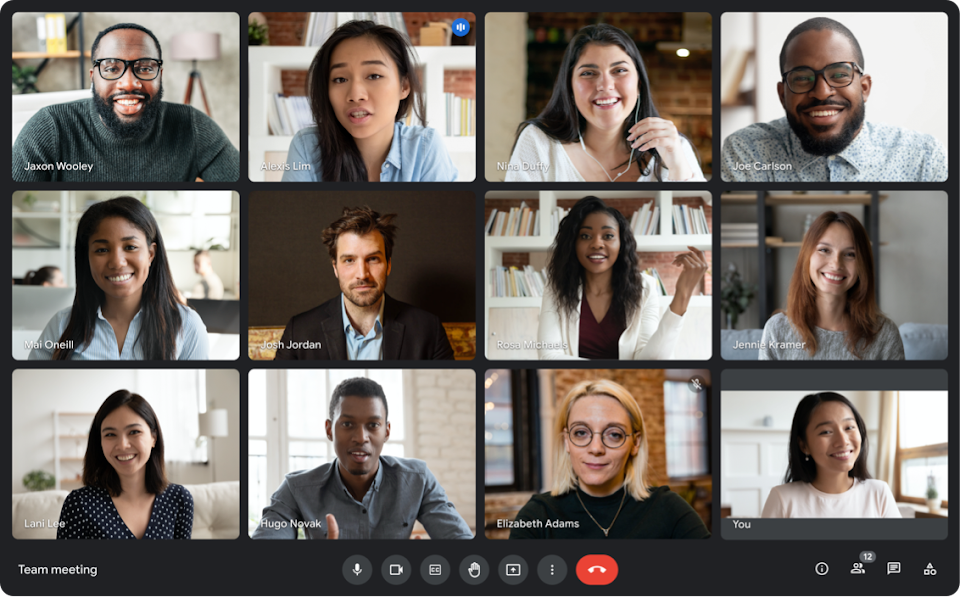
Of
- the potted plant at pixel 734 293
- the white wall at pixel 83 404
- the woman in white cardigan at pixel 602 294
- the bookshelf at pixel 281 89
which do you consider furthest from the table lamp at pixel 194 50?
the potted plant at pixel 734 293

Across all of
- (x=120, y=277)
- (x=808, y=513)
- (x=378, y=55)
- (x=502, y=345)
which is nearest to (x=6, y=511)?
(x=120, y=277)

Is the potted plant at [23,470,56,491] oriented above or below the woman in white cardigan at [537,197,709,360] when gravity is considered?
below

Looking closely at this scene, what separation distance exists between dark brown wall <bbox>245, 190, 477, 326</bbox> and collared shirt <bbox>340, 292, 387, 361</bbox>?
10 centimetres

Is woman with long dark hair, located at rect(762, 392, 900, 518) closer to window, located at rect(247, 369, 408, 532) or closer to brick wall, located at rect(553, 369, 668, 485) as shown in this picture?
brick wall, located at rect(553, 369, 668, 485)

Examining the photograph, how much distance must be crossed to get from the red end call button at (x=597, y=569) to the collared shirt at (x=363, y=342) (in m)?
0.82

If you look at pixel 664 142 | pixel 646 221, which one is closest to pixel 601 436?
pixel 646 221

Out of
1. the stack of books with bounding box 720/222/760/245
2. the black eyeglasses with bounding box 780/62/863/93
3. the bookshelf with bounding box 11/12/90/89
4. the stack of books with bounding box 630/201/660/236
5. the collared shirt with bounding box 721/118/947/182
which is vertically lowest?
the stack of books with bounding box 720/222/760/245

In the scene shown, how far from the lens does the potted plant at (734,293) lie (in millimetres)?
2111

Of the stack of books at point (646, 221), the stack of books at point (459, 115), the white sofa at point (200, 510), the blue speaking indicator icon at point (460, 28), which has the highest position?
the blue speaking indicator icon at point (460, 28)

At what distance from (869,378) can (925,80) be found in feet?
2.90

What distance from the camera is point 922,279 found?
2.12m

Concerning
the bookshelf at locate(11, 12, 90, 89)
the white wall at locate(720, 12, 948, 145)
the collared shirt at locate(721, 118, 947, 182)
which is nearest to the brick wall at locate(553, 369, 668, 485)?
the collared shirt at locate(721, 118, 947, 182)

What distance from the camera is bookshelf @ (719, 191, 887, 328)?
2.11 m

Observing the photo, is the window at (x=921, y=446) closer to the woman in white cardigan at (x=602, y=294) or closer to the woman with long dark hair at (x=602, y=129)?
the woman in white cardigan at (x=602, y=294)
